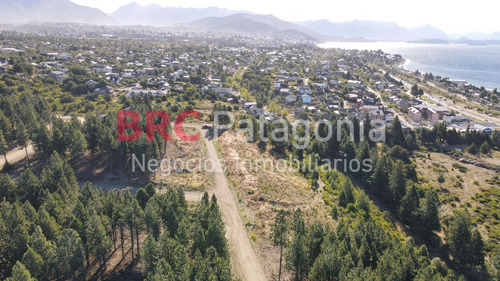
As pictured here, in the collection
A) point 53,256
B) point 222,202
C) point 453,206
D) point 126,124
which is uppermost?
point 126,124

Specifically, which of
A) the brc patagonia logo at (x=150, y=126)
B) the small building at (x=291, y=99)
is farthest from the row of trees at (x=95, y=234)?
the small building at (x=291, y=99)

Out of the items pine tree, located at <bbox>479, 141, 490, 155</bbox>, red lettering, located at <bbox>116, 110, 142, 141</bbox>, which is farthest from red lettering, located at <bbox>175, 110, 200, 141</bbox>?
pine tree, located at <bbox>479, 141, 490, 155</bbox>

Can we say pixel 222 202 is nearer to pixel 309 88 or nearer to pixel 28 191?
pixel 28 191

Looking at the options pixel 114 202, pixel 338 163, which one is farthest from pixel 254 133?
pixel 114 202

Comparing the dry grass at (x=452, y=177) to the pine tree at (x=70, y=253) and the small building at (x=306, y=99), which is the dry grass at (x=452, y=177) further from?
the pine tree at (x=70, y=253)

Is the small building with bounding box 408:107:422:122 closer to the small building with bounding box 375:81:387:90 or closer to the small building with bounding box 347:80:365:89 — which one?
the small building with bounding box 347:80:365:89

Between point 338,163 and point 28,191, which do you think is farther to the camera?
point 338,163
